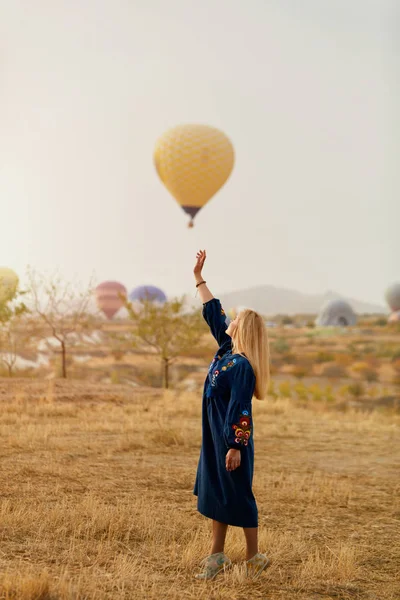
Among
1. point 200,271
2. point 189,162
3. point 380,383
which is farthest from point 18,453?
point 380,383

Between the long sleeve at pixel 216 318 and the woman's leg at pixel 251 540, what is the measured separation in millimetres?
1358

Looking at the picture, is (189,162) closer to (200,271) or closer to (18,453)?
(18,453)

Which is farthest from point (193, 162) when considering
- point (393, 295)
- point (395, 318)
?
point (393, 295)

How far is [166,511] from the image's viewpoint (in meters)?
8.02

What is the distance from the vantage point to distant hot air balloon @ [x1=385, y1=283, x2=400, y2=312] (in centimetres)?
10250

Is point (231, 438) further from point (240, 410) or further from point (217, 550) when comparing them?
point (217, 550)

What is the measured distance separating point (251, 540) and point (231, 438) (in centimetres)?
87

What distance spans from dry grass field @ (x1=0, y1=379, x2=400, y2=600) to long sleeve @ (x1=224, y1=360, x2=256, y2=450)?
3.17ft

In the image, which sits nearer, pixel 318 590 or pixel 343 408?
pixel 318 590

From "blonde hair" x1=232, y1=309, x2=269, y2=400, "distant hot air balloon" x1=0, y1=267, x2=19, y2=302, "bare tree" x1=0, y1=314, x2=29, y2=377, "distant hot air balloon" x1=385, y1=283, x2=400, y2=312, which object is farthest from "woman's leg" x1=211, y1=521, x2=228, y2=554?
"distant hot air balloon" x1=385, y1=283, x2=400, y2=312

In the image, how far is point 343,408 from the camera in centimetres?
2947

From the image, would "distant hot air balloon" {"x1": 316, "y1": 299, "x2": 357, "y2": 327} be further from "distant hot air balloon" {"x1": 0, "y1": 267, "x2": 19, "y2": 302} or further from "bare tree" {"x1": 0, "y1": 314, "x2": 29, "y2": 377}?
"distant hot air balloon" {"x1": 0, "y1": 267, "x2": 19, "y2": 302}

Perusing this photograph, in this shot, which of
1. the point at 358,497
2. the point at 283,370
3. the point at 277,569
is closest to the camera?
the point at 277,569

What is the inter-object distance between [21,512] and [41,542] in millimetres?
925
